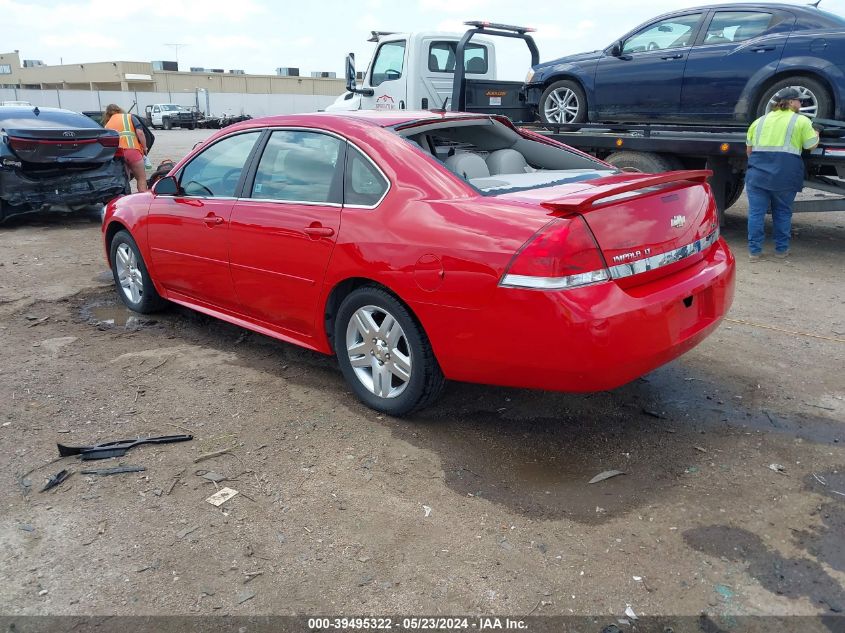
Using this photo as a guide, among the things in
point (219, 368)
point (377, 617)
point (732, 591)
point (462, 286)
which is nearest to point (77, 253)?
point (219, 368)

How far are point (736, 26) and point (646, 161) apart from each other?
179 cm

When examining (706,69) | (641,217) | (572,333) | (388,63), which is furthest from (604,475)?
(388,63)

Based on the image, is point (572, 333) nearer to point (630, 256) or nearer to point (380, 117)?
point (630, 256)

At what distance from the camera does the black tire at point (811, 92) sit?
7.53 meters

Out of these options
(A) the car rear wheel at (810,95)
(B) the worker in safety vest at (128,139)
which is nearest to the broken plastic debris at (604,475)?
(A) the car rear wheel at (810,95)

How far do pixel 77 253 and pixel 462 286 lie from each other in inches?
257

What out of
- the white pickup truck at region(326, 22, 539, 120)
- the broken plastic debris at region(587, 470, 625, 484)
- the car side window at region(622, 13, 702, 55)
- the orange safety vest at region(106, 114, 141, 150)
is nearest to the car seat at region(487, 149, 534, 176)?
the broken plastic debris at region(587, 470, 625, 484)

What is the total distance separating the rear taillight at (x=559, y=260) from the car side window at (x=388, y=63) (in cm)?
887

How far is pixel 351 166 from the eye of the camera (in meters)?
3.88

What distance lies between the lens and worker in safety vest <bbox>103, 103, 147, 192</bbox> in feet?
34.5

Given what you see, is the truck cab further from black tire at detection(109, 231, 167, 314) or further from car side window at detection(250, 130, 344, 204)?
car side window at detection(250, 130, 344, 204)

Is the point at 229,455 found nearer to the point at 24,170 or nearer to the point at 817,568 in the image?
the point at 817,568

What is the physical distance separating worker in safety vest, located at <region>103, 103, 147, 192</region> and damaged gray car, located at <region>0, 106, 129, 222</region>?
42 centimetres

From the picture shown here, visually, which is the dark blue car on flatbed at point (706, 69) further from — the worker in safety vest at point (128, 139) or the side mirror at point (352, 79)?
the worker in safety vest at point (128, 139)
